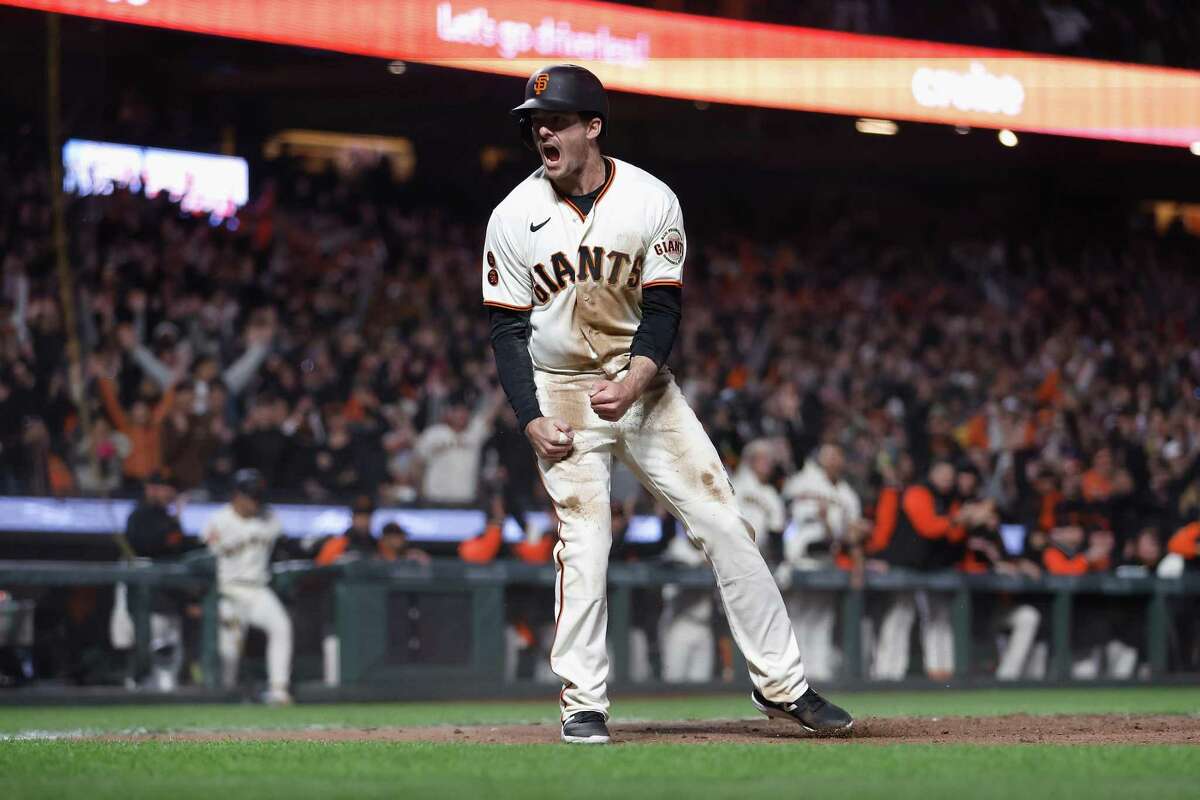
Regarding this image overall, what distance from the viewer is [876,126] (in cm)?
1838

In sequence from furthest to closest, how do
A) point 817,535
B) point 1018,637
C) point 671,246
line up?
1. point 1018,637
2. point 817,535
3. point 671,246

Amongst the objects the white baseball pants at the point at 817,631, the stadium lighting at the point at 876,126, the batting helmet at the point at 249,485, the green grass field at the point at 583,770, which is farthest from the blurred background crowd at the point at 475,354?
the green grass field at the point at 583,770

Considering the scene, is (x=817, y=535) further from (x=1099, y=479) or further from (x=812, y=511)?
(x=1099, y=479)

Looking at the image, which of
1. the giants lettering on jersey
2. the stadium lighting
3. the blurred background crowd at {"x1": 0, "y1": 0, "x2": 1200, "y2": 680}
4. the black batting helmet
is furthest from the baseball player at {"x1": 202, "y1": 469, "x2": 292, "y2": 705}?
the stadium lighting

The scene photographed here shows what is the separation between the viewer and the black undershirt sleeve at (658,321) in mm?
5301

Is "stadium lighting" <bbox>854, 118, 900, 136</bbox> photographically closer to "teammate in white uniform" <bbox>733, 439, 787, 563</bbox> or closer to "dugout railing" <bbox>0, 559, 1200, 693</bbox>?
"teammate in white uniform" <bbox>733, 439, 787, 563</bbox>

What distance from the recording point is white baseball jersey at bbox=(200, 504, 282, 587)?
34.1 feet

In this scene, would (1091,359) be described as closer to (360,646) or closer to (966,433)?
(966,433)

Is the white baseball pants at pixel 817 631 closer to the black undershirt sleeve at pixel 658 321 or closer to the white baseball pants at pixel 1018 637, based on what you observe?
the white baseball pants at pixel 1018 637

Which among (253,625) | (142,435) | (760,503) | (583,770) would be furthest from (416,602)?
(583,770)

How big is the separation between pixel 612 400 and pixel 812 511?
721 centimetres

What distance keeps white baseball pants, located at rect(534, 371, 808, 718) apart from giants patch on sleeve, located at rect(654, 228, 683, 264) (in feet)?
1.25

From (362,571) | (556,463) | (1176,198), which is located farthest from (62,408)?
(1176,198)

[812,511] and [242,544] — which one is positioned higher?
[812,511]
